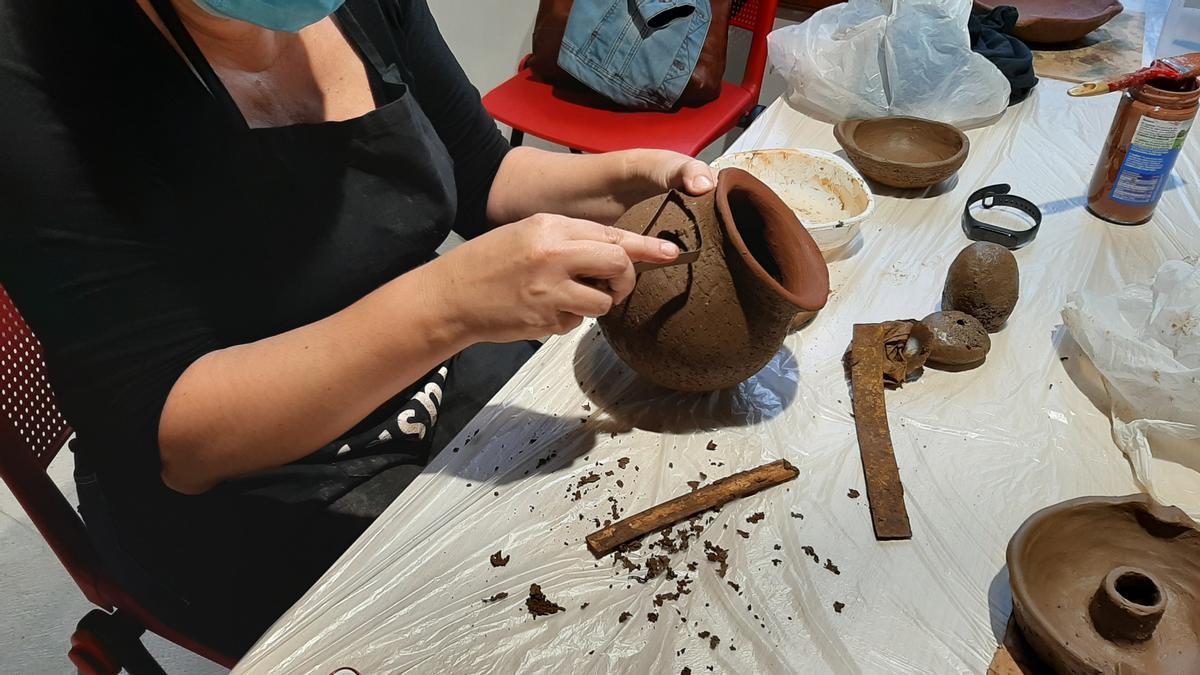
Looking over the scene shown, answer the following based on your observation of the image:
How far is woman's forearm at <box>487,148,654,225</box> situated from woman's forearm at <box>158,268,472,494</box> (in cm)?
44

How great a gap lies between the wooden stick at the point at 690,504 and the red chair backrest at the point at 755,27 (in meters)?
1.71

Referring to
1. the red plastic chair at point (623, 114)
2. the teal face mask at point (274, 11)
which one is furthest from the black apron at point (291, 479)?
the red plastic chair at point (623, 114)

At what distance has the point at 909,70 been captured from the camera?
177 cm

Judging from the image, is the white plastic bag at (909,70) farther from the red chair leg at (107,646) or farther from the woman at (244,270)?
the red chair leg at (107,646)

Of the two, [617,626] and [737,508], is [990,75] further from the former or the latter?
[617,626]

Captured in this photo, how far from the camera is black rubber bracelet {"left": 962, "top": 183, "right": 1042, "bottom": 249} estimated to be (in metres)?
1.43

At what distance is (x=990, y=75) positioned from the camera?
1.77m

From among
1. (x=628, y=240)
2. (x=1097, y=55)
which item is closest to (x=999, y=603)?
(x=628, y=240)

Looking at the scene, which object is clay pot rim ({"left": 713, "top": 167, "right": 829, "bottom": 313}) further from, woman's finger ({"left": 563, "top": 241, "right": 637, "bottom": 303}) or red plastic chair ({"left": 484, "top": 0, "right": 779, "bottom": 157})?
red plastic chair ({"left": 484, "top": 0, "right": 779, "bottom": 157})

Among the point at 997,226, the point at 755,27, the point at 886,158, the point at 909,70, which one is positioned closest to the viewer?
the point at 997,226

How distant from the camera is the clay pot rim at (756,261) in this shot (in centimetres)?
92

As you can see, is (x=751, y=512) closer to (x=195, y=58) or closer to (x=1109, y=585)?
(x=1109, y=585)

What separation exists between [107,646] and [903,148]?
1.62 metres

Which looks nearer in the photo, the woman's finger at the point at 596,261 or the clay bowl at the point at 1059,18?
the woman's finger at the point at 596,261
